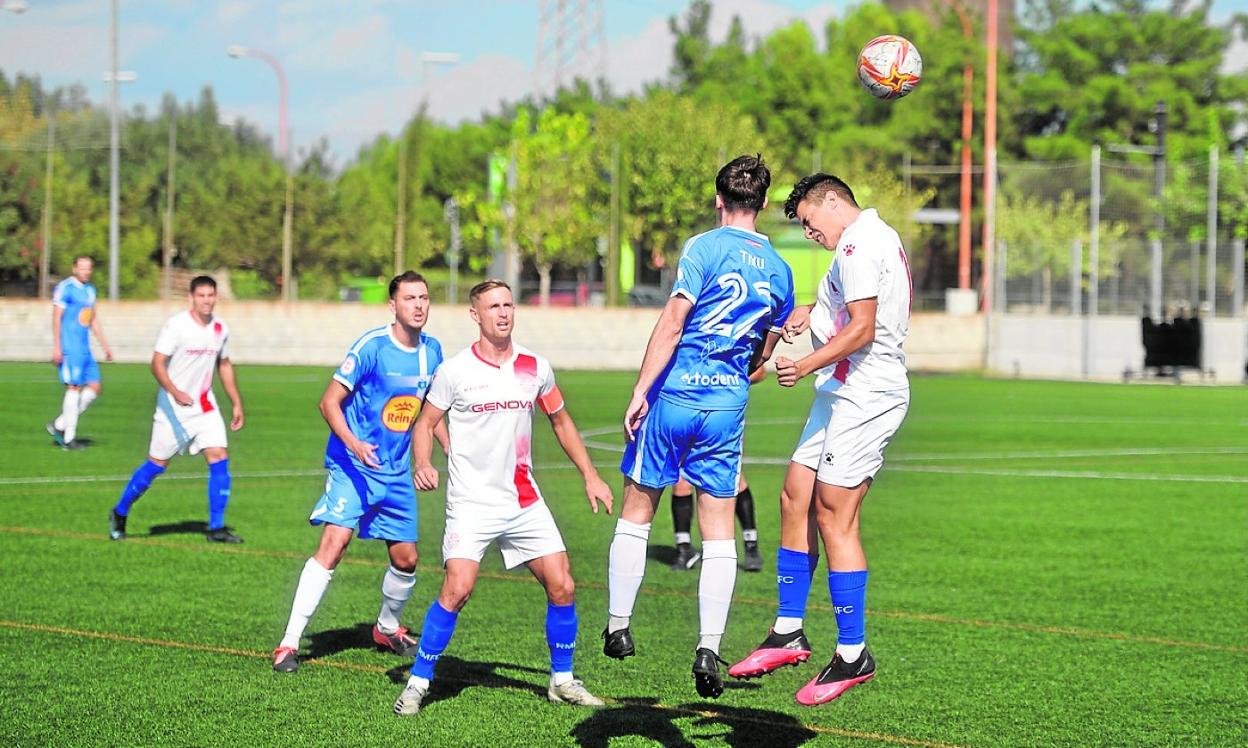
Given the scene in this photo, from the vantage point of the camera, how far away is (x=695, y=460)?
23.7ft

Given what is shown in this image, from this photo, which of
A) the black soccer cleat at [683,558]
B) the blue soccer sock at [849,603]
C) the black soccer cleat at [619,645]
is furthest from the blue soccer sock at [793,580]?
the black soccer cleat at [683,558]

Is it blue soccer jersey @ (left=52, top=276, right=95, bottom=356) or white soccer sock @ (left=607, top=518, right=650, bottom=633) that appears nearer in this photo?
white soccer sock @ (left=607, top=518, right=650, bottom=633)

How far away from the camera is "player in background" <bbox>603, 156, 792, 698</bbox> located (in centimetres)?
712

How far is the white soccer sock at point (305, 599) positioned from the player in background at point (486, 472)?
1157mm

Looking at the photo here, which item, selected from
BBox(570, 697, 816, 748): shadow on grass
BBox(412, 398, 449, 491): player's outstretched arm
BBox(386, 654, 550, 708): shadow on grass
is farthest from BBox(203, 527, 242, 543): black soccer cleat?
BBox(570, 697, 816, 748): shadow on grass

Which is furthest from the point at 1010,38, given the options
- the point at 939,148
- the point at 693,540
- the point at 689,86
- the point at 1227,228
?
the point at 693,540

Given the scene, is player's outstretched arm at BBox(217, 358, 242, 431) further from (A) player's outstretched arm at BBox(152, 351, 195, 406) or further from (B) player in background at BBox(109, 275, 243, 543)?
(A) player's outstretched arm at BBox(152, 351, 195, 406)

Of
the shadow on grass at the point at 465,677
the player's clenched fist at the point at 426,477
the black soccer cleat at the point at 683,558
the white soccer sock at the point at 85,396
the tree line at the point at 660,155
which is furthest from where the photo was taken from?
the tree line at the point at 660,155

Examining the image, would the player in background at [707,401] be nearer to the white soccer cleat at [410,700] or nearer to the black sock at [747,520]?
the white soccer cleat at [410,700]

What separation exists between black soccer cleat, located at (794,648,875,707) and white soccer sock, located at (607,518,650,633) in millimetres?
875

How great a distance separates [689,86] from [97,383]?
8343 centimetres

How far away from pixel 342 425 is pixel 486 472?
139 cm

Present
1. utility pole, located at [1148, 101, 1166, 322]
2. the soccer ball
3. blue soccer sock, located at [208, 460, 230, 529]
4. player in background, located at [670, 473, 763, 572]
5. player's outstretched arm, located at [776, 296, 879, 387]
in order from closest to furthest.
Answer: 1. player's outstretched arm, located at [776, 296, 879, 387]
2. the soccer ball
3. player in background, located at [670, 473, 763, 572]
4. blue soccer sock, located at [208, 460, 230, 529]
5. utility pole, located at [1148, 101, 1166, 322]

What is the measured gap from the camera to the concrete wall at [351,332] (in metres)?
41.5
